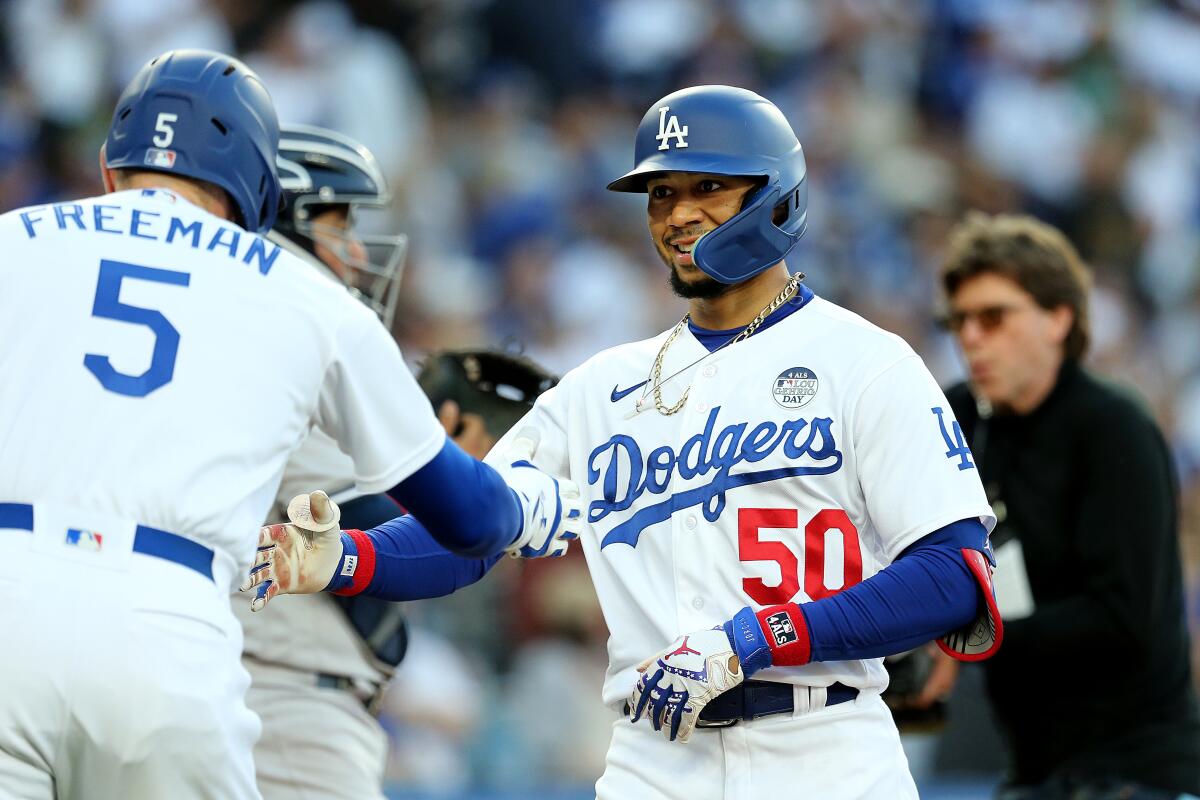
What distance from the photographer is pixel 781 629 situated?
3.43 meters

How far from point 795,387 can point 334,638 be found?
170 centimetres

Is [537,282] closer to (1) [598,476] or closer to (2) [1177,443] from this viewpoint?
(2) [1177,443]

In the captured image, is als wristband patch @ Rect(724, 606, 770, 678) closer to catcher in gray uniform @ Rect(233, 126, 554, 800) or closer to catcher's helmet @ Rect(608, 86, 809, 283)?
catcher's helmet @ Rect(608, 86, 809, 283)

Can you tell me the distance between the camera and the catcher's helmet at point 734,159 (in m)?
3.83

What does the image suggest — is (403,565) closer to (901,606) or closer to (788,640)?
(788,640)

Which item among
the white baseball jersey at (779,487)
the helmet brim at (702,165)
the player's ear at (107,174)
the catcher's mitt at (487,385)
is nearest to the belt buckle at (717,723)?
the white baseball jersey at (779,487)

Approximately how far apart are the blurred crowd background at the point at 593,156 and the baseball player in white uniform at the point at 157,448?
5259mm

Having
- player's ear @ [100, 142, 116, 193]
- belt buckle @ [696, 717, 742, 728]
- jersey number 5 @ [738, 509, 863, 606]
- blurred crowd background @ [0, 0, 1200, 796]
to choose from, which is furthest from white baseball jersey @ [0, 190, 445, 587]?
blurred crowd background @ [0, 0, 1200, 796]

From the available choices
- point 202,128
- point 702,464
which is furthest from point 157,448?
point 702,464

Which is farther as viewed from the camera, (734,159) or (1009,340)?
(1009,340)

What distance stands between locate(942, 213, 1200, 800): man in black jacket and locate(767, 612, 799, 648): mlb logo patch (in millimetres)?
1712

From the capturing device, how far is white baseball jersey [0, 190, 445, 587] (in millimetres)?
2887

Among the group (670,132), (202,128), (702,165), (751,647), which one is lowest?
(751,647)

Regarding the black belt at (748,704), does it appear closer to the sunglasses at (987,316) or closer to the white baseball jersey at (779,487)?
the white baseball jersey at (779,487)
